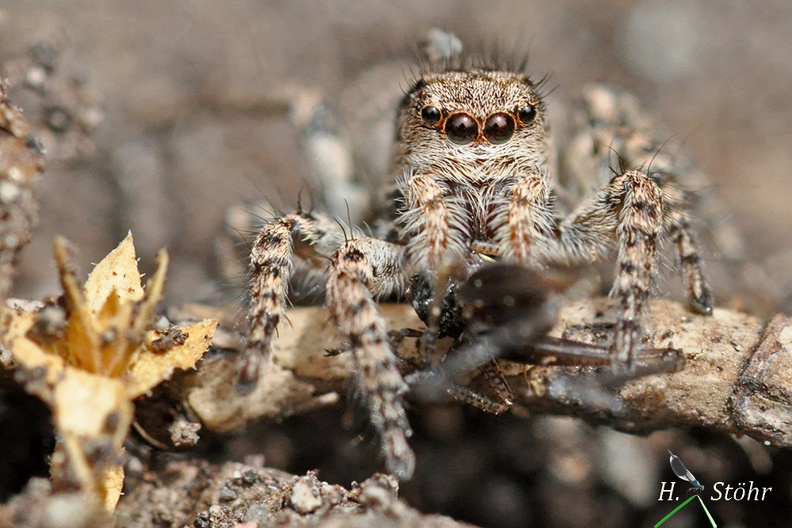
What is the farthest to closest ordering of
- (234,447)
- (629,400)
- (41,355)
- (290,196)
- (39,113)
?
1. (290,196)
2. (39,113)
3. (234,447)
4. (629,400)
5. (41,355)

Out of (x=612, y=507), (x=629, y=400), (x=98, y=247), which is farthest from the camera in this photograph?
(x=98, y=247)

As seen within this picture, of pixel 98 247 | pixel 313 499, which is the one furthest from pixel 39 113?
pixel 313 499

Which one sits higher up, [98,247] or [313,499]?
[98,247]

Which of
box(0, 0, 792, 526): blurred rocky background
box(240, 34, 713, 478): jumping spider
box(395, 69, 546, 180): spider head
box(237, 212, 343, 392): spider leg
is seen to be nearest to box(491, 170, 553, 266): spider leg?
box(240, 34, 713, 478): jumping spider

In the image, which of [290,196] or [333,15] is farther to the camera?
[333,15]

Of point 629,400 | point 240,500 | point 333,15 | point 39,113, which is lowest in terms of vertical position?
point 240,500

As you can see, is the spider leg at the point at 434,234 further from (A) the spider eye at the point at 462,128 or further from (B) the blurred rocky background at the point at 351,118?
(B) the blurred rocky background at the point at 351,118

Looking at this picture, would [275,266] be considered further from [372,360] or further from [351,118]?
[351,118]

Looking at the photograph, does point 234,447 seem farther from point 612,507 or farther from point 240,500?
point 612,507

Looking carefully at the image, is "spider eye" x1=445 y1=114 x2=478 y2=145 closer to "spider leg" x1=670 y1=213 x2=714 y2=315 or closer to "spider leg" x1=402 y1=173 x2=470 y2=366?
"spider leg" x1=402 y1=173 x2=470 y2=366
